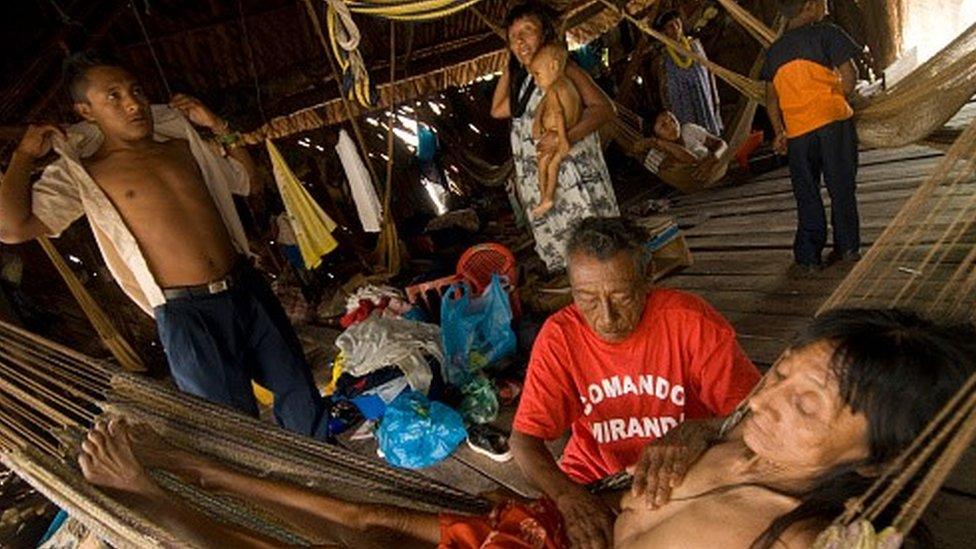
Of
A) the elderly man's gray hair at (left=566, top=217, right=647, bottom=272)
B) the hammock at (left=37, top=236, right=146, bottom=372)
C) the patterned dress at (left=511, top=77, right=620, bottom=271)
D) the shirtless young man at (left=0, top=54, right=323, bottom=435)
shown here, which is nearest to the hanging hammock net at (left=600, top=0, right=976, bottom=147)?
the patterned dress at (left=511, top=77, right=620, bottom=271)

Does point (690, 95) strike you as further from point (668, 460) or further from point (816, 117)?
point (668, 460)

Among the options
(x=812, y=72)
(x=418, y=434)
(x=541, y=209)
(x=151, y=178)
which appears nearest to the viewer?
(x=151, y=178)

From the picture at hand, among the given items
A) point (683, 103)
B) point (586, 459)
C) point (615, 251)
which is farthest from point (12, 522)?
point (683, 103)

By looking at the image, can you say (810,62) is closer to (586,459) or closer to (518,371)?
(518,371)

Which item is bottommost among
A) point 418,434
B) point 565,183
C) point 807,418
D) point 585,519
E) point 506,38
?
point 418,434

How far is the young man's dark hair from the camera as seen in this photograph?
163 cm

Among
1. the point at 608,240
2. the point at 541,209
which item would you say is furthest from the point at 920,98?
the point at 608,240

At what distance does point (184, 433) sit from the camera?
125 centimetres

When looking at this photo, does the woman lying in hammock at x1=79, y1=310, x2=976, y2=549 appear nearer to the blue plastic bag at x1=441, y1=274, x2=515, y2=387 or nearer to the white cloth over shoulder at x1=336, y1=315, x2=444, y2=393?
the white cloth over shoulder at x1=336, y1=315, x2=444, y2=393

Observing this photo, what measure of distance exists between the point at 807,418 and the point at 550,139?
1.89 metres

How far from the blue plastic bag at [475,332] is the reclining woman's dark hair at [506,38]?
2.74 feet

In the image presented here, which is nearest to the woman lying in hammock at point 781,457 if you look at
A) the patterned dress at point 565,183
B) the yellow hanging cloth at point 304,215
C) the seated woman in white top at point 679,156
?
the patterned dress at point 565,183

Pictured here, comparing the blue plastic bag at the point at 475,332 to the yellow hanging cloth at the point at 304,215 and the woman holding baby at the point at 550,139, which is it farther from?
the yellow hanging cloth at the point at 304,215

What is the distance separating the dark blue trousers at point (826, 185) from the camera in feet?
8.74
